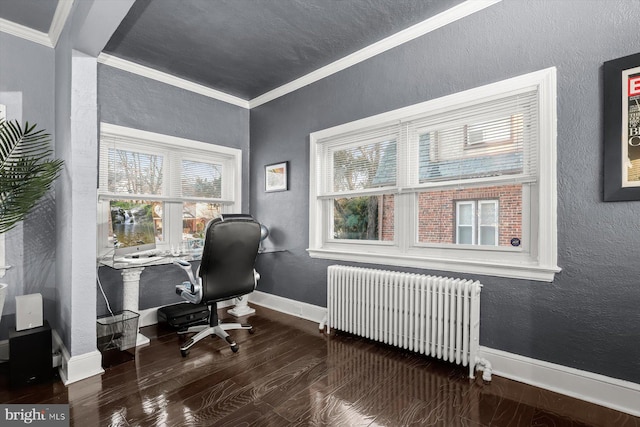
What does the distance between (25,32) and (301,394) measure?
375 centimetres

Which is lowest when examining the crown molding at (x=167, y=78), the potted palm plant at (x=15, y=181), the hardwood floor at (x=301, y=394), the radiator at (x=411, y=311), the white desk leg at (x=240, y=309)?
the hardwood floor at (x=301, y=394)

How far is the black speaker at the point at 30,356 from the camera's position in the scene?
84.0 inches

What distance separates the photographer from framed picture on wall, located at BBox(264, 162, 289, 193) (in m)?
3.96

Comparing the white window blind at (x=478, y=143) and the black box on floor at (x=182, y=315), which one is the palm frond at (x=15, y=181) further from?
the white window blind at (x=478, y=143)

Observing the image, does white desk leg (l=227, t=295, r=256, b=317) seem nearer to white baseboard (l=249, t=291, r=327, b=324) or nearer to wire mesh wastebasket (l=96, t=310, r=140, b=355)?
white baseboard (l=249, t=291, r=327, b=324)

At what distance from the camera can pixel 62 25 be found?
258 cm

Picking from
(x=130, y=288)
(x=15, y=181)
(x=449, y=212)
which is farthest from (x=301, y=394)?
(x=15, y=181)

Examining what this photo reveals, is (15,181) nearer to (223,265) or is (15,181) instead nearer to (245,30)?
(223,265)

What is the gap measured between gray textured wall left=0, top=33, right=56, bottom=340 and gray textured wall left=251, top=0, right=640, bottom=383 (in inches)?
128

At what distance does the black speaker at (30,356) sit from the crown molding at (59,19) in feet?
7.91

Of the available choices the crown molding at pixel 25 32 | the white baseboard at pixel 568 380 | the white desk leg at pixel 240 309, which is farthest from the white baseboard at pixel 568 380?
the crown molding at pixel 25 32

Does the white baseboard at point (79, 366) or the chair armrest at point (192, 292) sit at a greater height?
the chair armrest at point (192, 292)

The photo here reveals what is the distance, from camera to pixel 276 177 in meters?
4.08

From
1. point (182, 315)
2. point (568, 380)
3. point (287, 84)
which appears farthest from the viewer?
point (287, 84)
